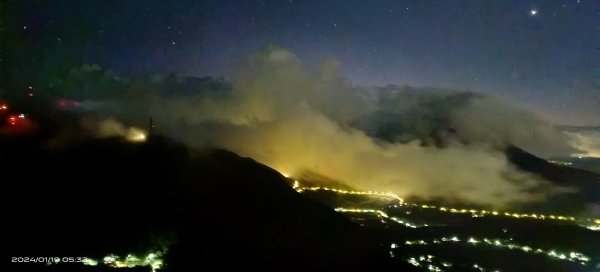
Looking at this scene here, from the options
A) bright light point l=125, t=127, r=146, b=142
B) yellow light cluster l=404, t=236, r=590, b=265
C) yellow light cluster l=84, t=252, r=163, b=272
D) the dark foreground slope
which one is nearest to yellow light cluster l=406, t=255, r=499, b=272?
the dark foreground slope

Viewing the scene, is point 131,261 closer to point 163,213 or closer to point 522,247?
point 163,213

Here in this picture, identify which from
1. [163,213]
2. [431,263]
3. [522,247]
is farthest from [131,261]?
[522,247]

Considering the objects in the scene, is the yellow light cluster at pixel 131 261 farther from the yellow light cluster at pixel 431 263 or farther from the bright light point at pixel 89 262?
the yellow light cluster at pixel 431 263

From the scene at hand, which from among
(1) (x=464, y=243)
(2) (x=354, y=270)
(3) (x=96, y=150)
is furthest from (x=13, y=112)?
(1) (x=464, y=243)

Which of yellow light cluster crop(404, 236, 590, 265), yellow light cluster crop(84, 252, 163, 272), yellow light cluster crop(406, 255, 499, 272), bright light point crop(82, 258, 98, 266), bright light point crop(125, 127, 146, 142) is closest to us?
bright light point crop(82, 258, 98, 266)

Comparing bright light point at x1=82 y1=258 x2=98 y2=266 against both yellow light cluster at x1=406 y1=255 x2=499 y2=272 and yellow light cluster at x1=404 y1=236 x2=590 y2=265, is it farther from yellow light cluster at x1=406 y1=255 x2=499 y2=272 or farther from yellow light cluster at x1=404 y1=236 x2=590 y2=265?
yellow light cluster at x1=404 y1=236 x2=590 y2=265

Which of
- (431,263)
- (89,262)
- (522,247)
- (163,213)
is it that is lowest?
(431,263)

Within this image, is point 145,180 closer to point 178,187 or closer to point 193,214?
point 178,187

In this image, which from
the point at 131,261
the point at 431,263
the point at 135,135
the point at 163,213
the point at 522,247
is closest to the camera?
the point at 131,261

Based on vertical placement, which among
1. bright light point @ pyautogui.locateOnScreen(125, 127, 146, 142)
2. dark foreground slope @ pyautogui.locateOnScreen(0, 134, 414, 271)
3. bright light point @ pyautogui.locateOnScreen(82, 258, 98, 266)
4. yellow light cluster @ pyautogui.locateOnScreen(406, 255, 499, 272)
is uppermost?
bright light point @ pyautogui.locateOnScreen(125, 127, 146, 142)
